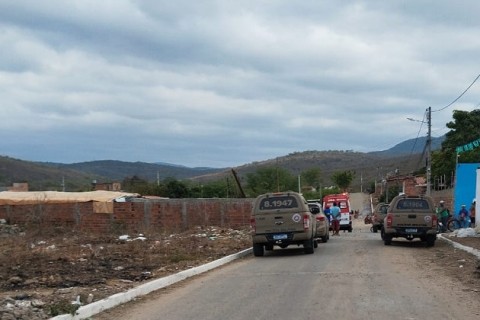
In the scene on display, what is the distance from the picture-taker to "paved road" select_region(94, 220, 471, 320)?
9.41 metres

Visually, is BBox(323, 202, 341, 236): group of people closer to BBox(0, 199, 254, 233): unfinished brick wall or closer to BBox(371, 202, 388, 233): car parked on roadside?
BBox(371, 202, 388, 233): car parked on roadside

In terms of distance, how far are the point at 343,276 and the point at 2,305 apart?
7204mm

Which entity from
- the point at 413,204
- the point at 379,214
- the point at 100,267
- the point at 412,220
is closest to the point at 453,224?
the point at 379,214

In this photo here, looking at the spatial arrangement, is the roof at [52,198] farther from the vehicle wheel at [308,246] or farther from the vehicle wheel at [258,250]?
the vehicle wheel at [308,246]

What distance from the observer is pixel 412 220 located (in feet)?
76.3

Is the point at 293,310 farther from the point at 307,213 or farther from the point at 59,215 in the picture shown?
the point at 59,215

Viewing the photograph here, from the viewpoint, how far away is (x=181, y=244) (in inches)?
905

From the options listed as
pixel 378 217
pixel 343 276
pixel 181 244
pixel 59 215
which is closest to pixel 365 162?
pixel 378 217

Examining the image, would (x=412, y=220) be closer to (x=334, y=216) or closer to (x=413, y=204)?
(x=413, y=204)

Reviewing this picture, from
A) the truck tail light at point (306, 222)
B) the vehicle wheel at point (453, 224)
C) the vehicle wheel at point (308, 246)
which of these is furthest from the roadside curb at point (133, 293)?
the vehicle wheel at point (453, 224)

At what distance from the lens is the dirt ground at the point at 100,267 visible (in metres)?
10.6

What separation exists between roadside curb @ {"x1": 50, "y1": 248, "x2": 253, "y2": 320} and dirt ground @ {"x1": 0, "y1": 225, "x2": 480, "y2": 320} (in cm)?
23

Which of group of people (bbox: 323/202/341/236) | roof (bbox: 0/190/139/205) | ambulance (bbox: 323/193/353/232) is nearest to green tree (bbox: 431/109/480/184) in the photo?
ambulance (bbox: 323/193/353/232)

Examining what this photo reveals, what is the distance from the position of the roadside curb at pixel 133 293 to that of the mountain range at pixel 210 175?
7782 cm
